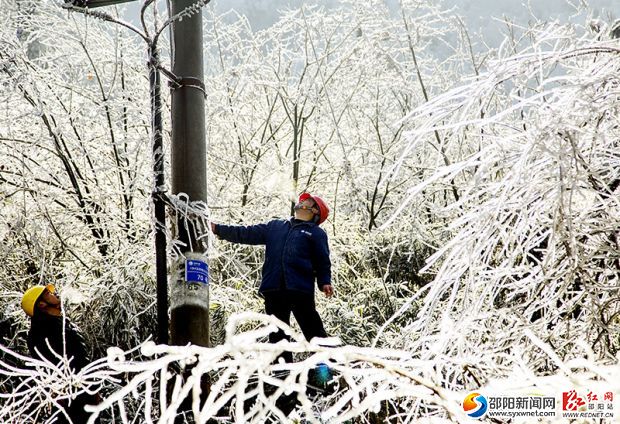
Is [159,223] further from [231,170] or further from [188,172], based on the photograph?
[231,170]

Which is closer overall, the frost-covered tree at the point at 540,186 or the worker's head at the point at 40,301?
the frost-covered tree at the point at 540,186

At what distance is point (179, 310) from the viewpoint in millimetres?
4090

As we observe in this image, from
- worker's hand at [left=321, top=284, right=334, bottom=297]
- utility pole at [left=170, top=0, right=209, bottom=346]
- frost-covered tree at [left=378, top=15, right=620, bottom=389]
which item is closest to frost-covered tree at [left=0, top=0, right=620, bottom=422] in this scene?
utility pole at [left=170, top=0, right=209, bottom=346]

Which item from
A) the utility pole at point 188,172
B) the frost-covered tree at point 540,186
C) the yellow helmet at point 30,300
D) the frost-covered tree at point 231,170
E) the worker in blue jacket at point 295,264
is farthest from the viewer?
the frost-covered tree at point 231,170

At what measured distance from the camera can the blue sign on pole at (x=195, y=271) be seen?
13.5 ft

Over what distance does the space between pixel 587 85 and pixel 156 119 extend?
318 cm

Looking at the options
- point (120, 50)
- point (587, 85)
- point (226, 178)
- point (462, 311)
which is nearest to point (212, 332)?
point (226, 178)

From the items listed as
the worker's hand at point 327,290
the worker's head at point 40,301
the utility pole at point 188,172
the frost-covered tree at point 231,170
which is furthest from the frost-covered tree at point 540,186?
the worker's head at point 40,301

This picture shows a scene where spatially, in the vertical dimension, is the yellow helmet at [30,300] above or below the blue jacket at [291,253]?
below

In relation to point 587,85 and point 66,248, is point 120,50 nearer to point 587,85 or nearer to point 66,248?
point 66,248

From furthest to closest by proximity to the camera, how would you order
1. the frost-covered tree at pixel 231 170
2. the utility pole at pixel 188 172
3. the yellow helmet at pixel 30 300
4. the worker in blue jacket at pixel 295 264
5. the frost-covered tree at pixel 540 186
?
the frost-covered tree at pixel 231 170 < the worker in blue jacket at pixel 295 264 < the yellow helmet at pixel 30 300 < the utility pole at pixel 188 172 < the frost-covered tree at pixel 540 186

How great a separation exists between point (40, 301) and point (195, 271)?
155cm

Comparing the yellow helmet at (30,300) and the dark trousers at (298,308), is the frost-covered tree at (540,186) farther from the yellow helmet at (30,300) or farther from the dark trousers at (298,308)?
the yellow helmet at (30,300)

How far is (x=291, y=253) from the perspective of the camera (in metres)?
5.20
